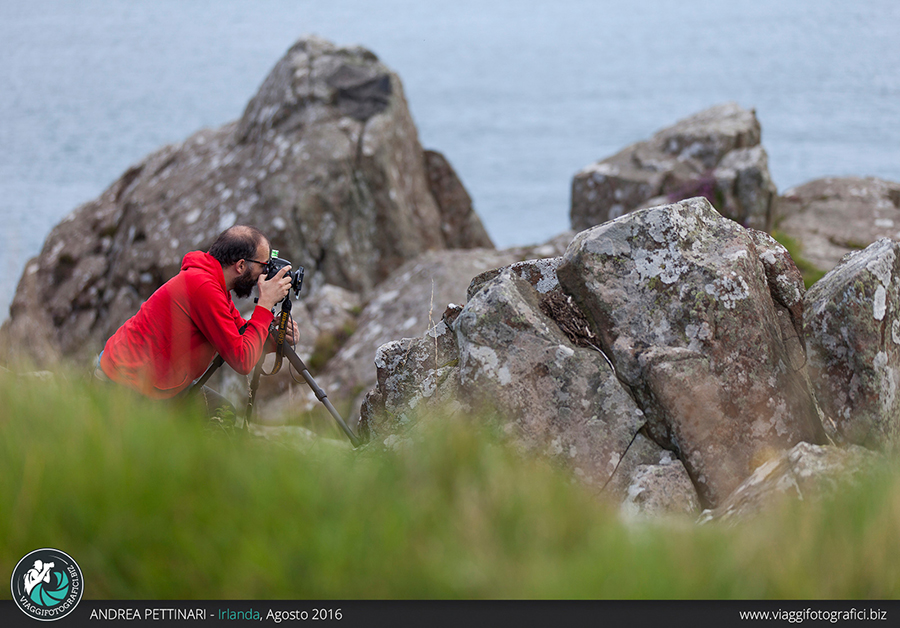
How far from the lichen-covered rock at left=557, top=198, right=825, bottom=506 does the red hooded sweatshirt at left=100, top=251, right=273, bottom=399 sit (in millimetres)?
2564

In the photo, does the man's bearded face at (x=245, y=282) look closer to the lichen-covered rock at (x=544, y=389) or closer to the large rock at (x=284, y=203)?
the lichen-covered rock at (x=544, y=389)

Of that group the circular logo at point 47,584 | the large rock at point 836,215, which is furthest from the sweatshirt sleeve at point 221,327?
the large rock at point 836,215

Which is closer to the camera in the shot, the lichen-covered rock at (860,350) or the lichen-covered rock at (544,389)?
the lichen-covered rock at (860,350)

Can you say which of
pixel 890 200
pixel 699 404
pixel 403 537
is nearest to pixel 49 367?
pixel 403 537

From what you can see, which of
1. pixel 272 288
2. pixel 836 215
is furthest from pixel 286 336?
pixel 836 215

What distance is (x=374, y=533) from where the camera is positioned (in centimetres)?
221

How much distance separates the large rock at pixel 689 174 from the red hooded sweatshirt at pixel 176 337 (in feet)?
35.0

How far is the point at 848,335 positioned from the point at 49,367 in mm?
5235

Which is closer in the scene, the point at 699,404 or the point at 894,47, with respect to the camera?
the point at 699,404

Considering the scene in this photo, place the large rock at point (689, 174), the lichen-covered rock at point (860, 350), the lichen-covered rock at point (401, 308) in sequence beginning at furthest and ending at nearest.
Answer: the large rock at point (689, 174), the lichen-covered rock at point (401, 308), the lichen-covered rock at point (860, 350)

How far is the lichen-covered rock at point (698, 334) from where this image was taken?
13.5ft

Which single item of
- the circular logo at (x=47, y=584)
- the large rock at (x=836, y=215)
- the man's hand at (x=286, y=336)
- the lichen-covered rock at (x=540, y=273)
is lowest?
the large rock at (x=836, y=215)

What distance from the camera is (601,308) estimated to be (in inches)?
176

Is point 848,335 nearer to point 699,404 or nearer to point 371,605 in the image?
point 699,404
